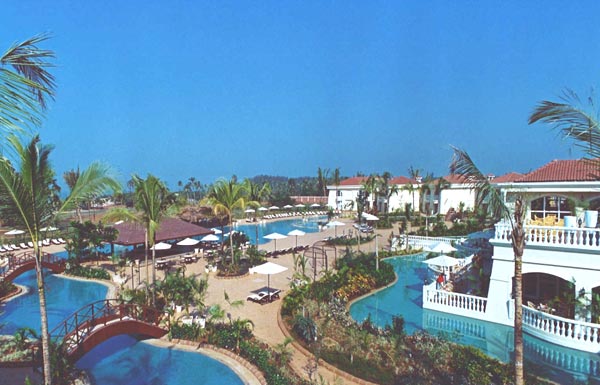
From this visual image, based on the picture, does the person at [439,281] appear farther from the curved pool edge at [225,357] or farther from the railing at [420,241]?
the railing at [420,241]

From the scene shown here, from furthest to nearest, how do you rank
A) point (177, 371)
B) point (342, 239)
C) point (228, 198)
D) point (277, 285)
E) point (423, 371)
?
1. point (342, 239)
2. point (228, 198)
3. point (277, 285)
4. point (177, 371)
5. point (423, 371)

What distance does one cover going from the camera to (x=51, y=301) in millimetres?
16906

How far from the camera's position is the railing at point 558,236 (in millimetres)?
11367

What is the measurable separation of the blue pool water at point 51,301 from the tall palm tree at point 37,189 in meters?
8.81

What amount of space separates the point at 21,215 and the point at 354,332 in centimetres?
889

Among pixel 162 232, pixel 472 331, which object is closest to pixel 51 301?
pixel 162 232

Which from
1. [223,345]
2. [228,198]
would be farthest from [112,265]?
[223,345]

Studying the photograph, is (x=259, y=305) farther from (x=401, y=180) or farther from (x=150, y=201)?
(x=401, y=180)

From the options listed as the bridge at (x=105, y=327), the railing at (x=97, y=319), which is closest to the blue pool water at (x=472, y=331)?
the bridge at (x=105, y=327)

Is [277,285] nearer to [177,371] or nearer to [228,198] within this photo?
[228,198]

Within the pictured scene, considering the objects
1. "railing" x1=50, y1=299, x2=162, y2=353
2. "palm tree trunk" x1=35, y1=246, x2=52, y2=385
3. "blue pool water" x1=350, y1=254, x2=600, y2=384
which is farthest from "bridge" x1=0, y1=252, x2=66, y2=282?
"blue pool water" x1=350, y1=254, x2=600, y2=384

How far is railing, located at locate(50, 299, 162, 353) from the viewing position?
9.91 m

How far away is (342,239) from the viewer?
96.1ft

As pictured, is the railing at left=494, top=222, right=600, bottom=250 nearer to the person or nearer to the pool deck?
the person
